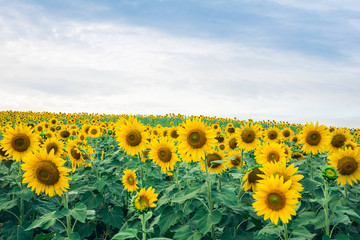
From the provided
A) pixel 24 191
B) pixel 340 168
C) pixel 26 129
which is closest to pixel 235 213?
pixel 340 168

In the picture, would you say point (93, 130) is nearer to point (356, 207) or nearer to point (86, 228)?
point (86, 228)

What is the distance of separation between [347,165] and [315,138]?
188 cm

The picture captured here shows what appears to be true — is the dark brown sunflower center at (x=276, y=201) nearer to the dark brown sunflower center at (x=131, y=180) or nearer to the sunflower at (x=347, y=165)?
the sunflower at (x=347, y=165)

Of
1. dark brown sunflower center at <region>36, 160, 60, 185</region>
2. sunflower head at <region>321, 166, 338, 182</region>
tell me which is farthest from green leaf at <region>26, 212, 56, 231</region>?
sunflower head at <region>321, 166, 338, 182</region>

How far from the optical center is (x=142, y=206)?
3461 mm

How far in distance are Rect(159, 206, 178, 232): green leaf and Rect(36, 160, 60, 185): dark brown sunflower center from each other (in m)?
1.50

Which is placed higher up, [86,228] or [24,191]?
[24,191]

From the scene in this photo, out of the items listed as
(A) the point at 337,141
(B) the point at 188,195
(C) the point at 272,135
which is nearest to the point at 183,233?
(B) the point at 188,195

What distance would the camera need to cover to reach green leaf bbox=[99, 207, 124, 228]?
4590 mm

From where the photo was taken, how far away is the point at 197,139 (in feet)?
13.1

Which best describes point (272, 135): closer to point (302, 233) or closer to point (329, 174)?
point (329, 174)

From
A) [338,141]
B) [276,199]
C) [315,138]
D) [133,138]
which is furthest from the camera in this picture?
[338,141]

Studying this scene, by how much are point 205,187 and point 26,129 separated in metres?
3.55

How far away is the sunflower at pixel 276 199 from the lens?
2.96 meters
